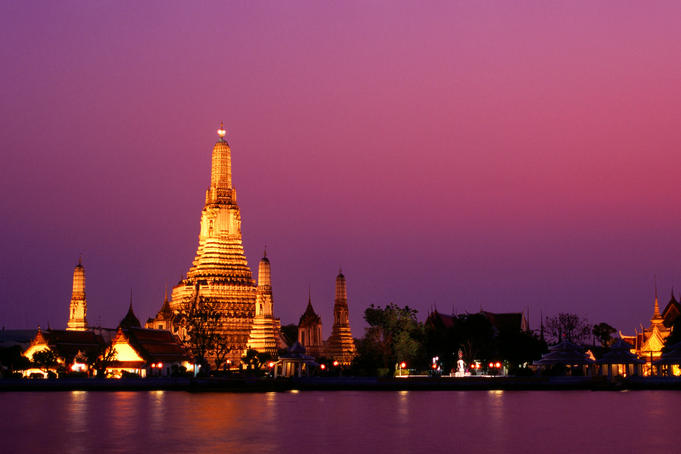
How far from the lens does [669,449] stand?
117 feet

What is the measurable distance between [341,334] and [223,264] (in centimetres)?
1375

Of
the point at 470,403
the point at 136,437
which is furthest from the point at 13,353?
the point at 136,437

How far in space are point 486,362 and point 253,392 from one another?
25.9 metres

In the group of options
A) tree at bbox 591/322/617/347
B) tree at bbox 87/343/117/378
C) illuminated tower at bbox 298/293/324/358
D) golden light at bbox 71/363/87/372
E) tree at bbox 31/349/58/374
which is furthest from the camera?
tree at bbox 591/322/617/347

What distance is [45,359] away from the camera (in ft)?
285

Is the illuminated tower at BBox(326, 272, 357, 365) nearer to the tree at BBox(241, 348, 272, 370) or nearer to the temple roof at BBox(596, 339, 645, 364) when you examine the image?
the tree at BBox(241, 348, 272, 370)

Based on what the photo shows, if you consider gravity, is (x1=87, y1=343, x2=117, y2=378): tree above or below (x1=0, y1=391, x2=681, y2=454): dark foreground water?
above

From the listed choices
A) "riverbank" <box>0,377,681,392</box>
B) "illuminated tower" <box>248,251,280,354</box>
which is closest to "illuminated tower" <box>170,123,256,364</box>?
"illuminated tower" <box>248,251,280,354</box>

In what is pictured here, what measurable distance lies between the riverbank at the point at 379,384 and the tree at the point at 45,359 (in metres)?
8.37

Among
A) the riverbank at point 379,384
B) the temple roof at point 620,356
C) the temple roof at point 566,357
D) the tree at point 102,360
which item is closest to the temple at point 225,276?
the tree at point 102,360

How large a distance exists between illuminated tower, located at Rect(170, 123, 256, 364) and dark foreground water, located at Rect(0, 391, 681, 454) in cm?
3766

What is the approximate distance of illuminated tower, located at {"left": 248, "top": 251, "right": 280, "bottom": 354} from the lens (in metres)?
97.9

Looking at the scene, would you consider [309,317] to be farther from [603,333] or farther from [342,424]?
[342,424]

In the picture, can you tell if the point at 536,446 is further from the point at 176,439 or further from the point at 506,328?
the point at 506,328
